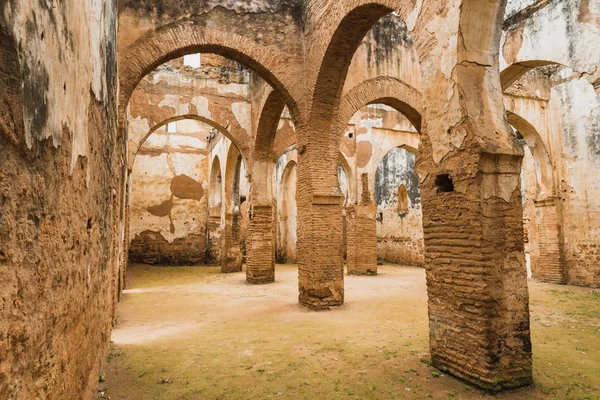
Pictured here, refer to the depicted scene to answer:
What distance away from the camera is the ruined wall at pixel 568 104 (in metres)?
7.80

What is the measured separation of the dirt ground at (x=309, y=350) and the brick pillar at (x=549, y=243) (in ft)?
7.26

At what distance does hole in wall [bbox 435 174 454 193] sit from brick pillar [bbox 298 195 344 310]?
3.58 metres

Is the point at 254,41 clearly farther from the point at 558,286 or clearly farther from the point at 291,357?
the point at 558,286

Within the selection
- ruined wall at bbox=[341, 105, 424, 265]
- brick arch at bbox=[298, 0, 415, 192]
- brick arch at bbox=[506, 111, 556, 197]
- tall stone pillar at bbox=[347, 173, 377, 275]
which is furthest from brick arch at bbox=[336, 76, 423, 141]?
tall stone pillar at bbox=[347, 173, 377, 275]

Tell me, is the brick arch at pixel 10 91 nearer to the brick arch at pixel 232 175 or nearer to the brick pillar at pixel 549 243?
the brick pillar at pixel 549 243

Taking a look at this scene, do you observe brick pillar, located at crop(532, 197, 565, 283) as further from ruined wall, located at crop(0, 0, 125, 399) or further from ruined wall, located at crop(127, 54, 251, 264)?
ruined wall, located at crop(0, 0, 125, 399)

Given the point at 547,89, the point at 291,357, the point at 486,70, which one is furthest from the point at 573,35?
the point at 291,357

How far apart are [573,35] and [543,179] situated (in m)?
4.29

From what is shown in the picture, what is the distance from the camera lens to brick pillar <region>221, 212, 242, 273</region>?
13.5 metres

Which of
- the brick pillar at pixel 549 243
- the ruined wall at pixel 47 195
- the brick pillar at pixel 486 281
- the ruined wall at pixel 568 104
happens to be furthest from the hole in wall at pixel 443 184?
the brick pillar at pixel 549 243

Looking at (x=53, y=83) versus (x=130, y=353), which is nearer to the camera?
(x=53, y=83)

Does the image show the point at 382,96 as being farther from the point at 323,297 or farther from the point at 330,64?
the point at 323,297

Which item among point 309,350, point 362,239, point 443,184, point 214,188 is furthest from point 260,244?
point 443,184

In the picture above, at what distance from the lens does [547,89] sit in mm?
11164
